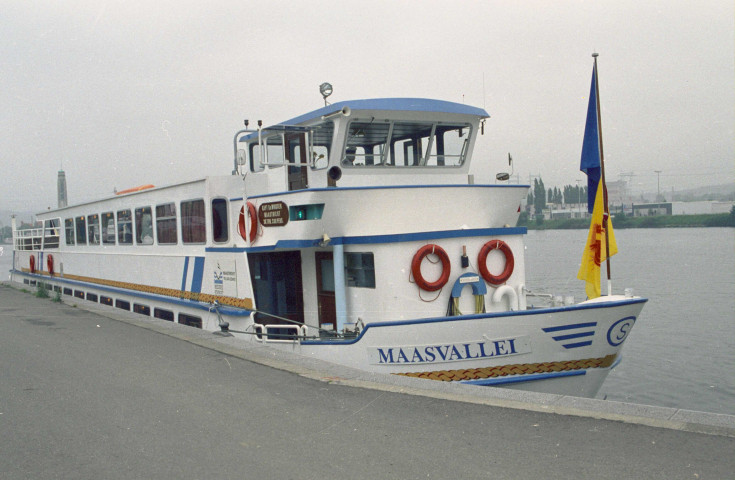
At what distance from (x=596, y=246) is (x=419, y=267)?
2379mm

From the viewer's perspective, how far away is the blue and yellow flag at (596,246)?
845 cm

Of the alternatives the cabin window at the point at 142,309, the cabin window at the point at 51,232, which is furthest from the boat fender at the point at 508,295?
the cabin window at the point at 51,232

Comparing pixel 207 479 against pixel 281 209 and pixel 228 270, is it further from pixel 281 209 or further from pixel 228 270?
pixel 228 270

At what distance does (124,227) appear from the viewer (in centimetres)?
1468

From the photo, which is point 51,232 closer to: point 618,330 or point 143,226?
point 143,226

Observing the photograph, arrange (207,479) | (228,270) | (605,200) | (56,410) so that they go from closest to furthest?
(207,479), (56,410), (605,200), (228,270)

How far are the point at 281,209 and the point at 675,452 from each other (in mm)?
6163

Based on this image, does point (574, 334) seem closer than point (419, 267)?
Yes

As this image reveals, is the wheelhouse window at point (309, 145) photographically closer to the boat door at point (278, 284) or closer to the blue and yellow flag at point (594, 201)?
the boat door at point (278, 284)

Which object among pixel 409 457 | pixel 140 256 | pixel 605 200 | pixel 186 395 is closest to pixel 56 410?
pixel 186 395

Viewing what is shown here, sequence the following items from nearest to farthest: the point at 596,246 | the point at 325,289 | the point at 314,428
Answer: the point at 314,428 → the point at 596,246 → the point at 325,289

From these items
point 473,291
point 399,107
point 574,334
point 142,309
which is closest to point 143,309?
point 142,309

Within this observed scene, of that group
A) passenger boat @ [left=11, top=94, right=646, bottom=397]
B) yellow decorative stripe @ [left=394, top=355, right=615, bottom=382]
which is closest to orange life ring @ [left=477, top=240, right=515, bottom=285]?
passenger boat @ [left=11, top=94, right=646, bottom=397]

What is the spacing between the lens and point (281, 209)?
29.8 ft
